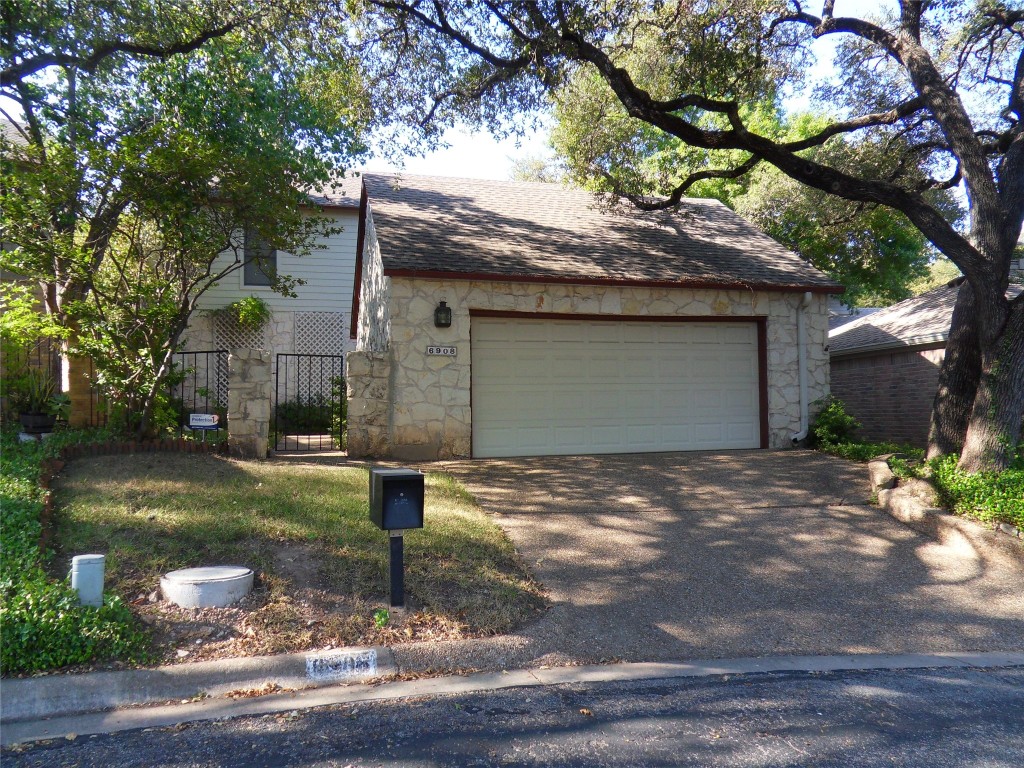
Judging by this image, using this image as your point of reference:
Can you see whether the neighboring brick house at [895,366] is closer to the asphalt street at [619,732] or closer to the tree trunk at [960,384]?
the tree trunk at [960,384]

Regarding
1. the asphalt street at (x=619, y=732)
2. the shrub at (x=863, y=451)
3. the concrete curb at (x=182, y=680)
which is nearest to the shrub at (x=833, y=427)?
the shrub at (x=863, y=451)

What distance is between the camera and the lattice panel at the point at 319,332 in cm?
1733

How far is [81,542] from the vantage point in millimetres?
5625

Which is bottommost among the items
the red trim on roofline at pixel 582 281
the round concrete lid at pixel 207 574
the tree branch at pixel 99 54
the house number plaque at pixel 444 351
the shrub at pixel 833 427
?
the round concrete lid at pixel 207 574

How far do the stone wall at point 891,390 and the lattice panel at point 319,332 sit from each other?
11374mm

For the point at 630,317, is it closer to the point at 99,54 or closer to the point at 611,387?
the point at 611,387

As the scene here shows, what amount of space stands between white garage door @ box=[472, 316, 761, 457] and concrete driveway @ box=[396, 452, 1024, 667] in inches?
75.4

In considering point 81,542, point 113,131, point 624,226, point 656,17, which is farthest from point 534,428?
point 113,131

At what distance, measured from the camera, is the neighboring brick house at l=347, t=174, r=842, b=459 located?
35.6ft

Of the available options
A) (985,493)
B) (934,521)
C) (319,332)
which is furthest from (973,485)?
(319,332)

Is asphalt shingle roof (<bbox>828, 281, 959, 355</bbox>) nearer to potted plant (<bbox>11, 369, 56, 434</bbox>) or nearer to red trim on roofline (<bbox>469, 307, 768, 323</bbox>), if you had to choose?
red trim on roofline (<bbox>469, 307, 768, 323</bbox>)

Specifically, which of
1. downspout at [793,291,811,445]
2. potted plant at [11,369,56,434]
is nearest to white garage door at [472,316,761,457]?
downspout at [793,291,811,445]

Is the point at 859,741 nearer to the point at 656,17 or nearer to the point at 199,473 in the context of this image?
the point at 199,473

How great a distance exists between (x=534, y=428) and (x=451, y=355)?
1825 millimetres
